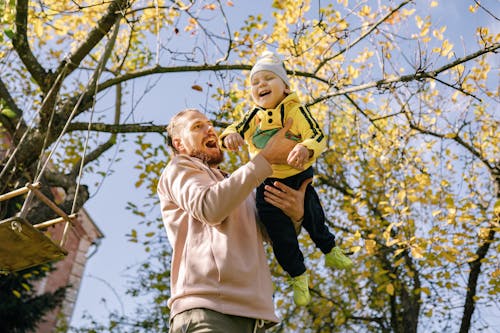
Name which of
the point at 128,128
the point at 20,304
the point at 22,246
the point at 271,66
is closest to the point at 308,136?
the point at 271,66

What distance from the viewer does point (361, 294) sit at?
30.5 ft

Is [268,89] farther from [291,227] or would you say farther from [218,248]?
[218,248]

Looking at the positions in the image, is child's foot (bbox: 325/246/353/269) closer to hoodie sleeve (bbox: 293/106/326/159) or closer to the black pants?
the black pants

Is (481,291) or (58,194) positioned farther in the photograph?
(58,194)

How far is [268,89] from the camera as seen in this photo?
2.55 metres

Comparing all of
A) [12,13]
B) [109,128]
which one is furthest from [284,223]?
A: [12,13]

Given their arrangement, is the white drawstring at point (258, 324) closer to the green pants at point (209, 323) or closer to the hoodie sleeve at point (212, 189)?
the green pants at point (209, 323)

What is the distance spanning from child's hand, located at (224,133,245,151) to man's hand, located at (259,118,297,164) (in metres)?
0.22

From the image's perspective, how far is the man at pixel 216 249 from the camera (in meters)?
1.88

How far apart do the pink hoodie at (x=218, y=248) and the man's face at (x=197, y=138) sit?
0.27 metres

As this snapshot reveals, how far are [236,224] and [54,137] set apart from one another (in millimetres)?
3925

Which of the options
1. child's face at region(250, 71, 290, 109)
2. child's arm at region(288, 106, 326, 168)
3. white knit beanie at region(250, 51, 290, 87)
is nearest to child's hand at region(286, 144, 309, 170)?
child's arm at region(288, 106, 326, 168)

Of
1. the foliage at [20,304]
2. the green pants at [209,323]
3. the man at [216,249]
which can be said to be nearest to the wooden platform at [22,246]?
the man at [216,249]

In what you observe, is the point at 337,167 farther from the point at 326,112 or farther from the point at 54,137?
the point at 54,137
